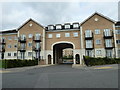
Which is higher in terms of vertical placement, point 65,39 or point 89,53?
point 65,39

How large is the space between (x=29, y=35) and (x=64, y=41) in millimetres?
9958

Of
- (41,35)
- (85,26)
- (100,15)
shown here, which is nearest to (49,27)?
(41,35)

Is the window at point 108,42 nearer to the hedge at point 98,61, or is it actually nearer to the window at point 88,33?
the window at point 88,33

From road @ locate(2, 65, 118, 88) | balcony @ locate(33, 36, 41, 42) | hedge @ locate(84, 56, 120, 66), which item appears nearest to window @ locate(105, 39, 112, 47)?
hedge @ locate(84, 56, 120, 66)

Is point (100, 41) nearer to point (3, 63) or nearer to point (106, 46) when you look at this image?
point (106, 46)

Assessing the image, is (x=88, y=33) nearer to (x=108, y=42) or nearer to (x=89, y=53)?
(x=89, y=53)

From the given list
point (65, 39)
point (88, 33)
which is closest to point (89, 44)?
point (88, 33)

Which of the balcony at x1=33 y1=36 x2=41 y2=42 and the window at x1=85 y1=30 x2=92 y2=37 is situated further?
the balcony at x1=33 y1=36 x2=41 y2=42

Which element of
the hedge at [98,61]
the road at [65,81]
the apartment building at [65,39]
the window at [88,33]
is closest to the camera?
the road at [65,81]

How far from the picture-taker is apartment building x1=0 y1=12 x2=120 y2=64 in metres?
29.1

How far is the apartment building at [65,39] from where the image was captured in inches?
1145

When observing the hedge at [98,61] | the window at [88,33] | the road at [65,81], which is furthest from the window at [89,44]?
the road at [65,81]

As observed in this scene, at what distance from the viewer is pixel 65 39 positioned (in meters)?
32.0

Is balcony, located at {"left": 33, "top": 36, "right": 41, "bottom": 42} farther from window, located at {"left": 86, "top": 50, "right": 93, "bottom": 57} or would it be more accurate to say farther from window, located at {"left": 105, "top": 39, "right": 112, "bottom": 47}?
window, located at {"left": 105, "top": 39, "right": 112, "bottom": 47}
